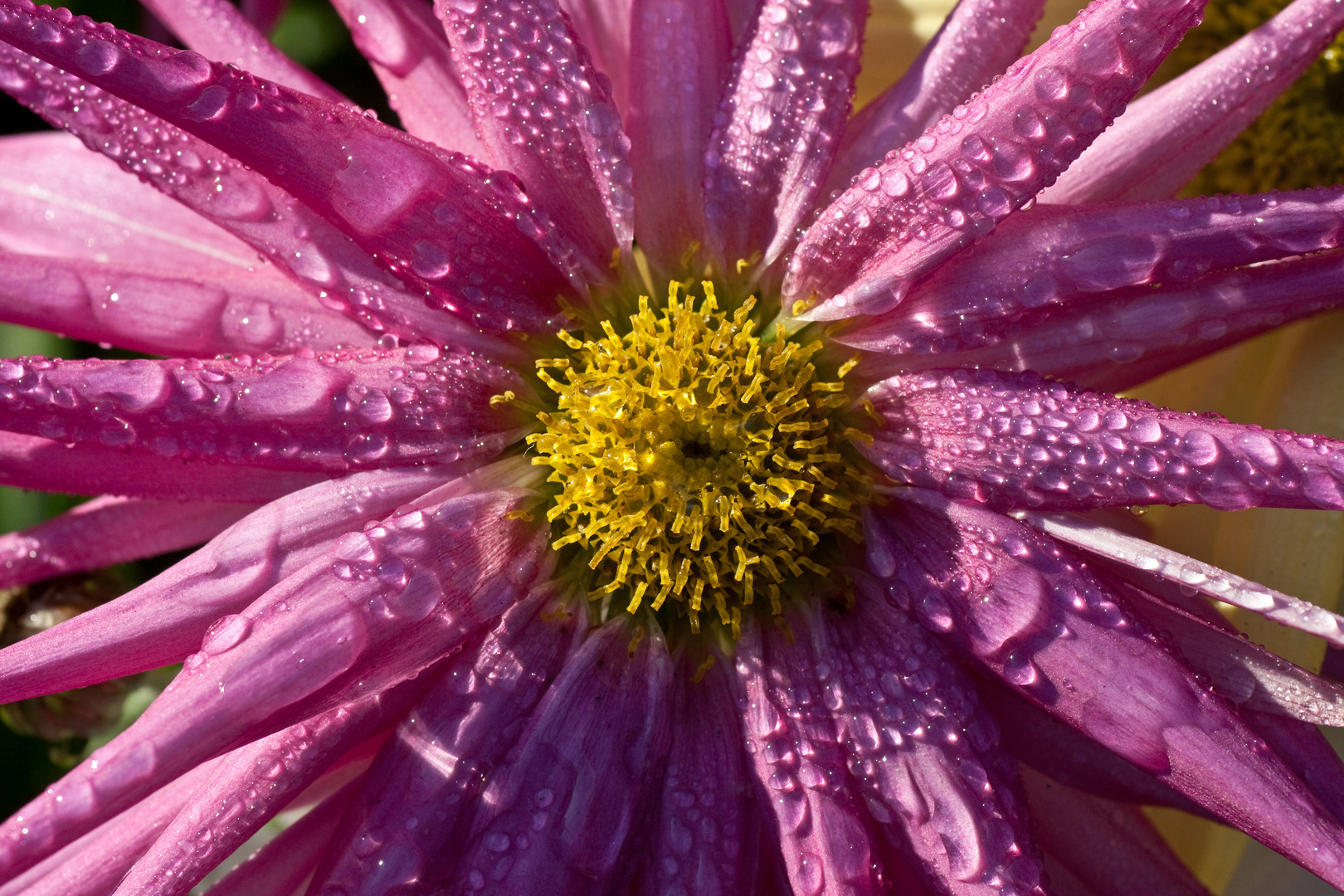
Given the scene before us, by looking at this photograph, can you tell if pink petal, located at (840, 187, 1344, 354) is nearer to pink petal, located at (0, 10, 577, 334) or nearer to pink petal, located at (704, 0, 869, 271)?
pink petal, located at (704, 0, 869, 271)

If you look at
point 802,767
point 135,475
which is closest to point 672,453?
point 802,767

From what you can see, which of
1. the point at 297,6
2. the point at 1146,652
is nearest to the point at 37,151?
the point at 297,6

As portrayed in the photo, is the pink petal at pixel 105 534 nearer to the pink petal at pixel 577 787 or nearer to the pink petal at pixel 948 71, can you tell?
the pink petal at pixel 577 787

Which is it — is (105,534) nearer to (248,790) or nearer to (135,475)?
(135,475)

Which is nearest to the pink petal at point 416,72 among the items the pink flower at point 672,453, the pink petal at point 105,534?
the pink flower at point 672,453

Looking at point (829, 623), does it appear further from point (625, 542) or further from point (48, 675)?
point (48, 675)
